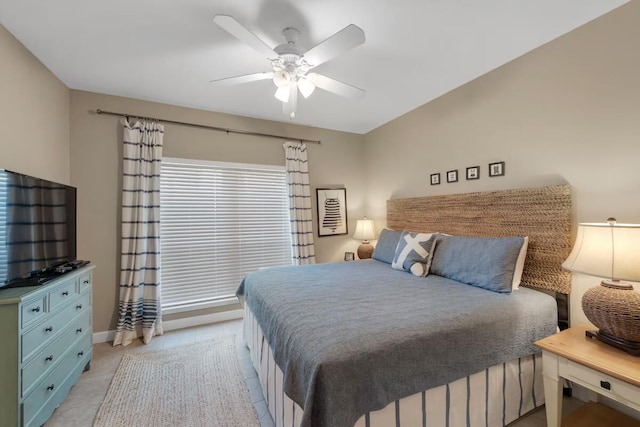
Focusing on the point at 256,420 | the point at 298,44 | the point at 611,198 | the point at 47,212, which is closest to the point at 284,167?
the point at 298,44

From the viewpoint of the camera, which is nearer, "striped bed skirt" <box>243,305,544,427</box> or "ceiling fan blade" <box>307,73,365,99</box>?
"striped bed skirt" <box>243,305,544,427</box>

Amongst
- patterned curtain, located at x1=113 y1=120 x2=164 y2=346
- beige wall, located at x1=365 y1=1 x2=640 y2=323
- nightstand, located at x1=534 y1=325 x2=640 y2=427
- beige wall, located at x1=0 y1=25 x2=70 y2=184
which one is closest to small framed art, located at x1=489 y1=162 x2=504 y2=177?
beige wall, located at x1=365 y1=1 x2=640 y2=323

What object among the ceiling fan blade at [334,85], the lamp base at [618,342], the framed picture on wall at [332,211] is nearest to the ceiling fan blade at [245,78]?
the ceiling fan blade at [334,85]

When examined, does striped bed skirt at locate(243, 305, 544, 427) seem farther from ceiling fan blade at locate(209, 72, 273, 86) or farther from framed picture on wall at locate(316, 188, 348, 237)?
framed picture on wall at locate(316, 188, 348, 237)

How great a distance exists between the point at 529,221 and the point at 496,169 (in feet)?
1.80

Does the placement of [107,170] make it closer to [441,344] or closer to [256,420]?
[256,420]

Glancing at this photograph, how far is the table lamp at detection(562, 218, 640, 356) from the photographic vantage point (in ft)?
4.17

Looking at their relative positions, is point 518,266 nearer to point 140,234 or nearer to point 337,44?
point 337,44

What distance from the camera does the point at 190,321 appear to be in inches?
121

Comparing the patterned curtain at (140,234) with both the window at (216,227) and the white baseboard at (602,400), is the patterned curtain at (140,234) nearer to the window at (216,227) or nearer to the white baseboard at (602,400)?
the window at (216,227)

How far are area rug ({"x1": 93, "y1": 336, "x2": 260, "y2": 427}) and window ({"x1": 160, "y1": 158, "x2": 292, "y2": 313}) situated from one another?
752mm

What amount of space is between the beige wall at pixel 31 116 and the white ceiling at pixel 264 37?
0.12 metres

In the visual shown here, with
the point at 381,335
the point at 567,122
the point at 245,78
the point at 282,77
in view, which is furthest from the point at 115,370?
the point at 567,122

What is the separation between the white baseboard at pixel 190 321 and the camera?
2.70 m
